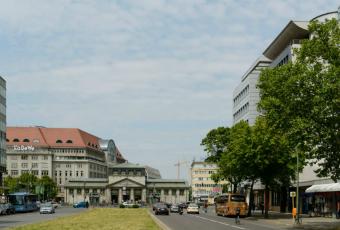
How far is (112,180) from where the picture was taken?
649ft

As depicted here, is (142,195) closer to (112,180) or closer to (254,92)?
(112,180)

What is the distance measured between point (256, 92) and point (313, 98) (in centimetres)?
7261

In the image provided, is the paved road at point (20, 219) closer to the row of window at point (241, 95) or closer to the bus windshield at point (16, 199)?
→ the bus windshield at point (16, 199)

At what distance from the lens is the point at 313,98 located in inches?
1539

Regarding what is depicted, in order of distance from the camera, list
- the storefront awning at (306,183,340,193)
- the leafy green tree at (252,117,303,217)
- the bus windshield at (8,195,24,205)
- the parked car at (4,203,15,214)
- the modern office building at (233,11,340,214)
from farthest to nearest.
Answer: the bus windshield at (8,195,24,205), the parked car at (4,203,15,214), the modern office building at (233,11,340,214), the leafy green tree at (252,117,303,217), the storefront awning at (306,183,340,193)

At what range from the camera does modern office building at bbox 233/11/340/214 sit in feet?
259

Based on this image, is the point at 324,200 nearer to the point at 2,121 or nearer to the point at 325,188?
the point at 325,188

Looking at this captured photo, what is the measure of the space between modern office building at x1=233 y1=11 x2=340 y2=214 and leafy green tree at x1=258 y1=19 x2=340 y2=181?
61.6 feet

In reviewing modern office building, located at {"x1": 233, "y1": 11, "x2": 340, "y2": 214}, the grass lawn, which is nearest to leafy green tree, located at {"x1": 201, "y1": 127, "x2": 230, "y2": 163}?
modern office building, located at {"x1": 233, "y1": 11, "x2": 340, "y2": 214}

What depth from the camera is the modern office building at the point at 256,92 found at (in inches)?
3108

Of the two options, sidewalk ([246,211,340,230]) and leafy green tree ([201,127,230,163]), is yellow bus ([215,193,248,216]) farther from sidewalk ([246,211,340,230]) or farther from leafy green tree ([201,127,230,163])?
leafy green tree ([201,127,230,163])

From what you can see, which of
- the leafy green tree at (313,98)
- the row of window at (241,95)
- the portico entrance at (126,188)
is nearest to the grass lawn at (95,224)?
the leafy green tree at (313,98)

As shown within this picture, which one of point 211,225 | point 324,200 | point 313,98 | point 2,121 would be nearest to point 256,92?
point 324,200

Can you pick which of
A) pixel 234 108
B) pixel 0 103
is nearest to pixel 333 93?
pixel 0 103
